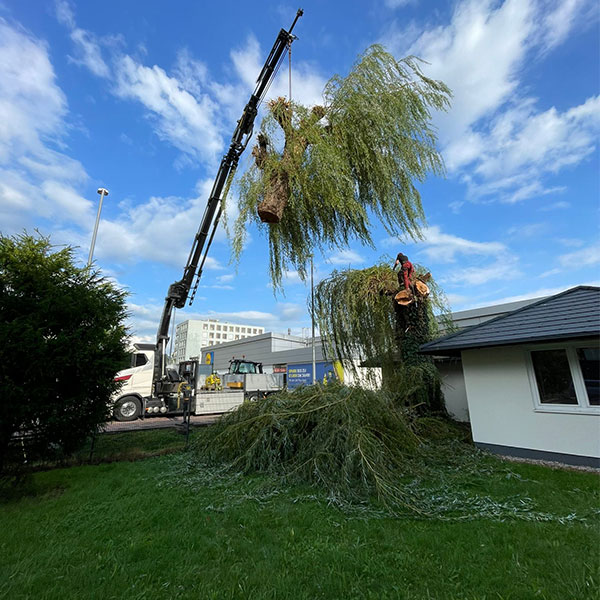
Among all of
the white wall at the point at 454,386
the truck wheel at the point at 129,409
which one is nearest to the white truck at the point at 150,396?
the truck wheel at the point at 129,409

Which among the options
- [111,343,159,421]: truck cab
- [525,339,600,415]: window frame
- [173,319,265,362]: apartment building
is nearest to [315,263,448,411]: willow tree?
[525,339,600,415]: window frame

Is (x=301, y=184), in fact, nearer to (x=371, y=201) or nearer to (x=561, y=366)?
(x=371, y=201)

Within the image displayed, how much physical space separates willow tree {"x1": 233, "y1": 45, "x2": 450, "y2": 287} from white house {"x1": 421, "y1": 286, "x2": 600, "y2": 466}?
255cm

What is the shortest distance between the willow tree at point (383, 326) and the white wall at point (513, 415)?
40.6 inches

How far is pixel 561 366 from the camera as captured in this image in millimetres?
5391

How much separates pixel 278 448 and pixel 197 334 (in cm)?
8414

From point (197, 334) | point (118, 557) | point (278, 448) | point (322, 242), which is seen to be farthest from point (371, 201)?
point (197, 334)

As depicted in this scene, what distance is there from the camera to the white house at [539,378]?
499cm

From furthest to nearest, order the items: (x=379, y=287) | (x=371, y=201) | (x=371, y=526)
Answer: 1. (x=379, y=287)
2. (x=371, y=201)
3. (x=371, y=526)

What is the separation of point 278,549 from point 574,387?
5.18m

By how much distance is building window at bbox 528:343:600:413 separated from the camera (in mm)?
5016

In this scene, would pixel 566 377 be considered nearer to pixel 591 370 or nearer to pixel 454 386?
pixel 591 370

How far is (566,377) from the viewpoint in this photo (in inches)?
208

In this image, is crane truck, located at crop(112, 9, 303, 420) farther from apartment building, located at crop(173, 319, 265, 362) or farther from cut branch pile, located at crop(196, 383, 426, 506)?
apartment building, located at crop(173, 319, 265, 362)
